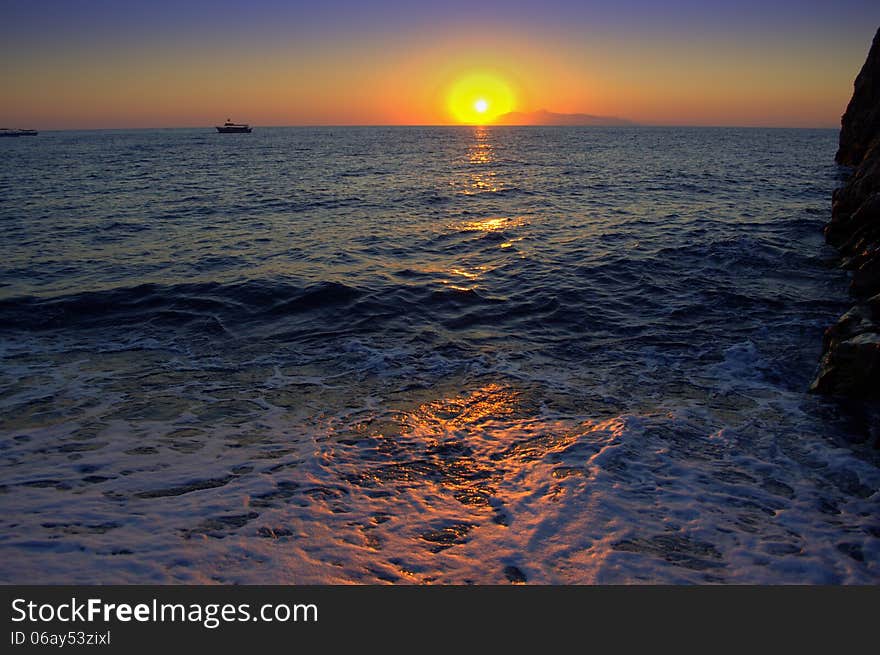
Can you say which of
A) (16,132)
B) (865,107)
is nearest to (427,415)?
(865,107)

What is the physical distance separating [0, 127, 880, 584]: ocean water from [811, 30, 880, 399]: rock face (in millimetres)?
423

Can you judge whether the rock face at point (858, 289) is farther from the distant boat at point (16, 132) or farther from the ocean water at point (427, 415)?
the distant boat at point (16, 132)

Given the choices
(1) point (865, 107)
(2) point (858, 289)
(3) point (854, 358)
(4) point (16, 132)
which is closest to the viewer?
(3) point (854, 358)

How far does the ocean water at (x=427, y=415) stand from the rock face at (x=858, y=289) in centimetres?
42

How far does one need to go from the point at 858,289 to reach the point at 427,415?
11478 millimetres

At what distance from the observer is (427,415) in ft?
27.0

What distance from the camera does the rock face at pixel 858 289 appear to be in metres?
8.08

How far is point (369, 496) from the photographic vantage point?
623 cm

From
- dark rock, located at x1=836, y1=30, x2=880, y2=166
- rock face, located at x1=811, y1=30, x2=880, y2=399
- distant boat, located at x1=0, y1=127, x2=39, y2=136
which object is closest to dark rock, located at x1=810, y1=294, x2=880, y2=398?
rock face, located at x1=811, y1=30, x2=880, y2=399

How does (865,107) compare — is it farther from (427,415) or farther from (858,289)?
(427,415)

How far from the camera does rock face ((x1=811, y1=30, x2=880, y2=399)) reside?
26.5ft

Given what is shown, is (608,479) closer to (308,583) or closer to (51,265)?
(308,583)

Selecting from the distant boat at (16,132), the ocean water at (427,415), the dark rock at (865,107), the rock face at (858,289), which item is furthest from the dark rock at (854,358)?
the distant boat at (16,132)
